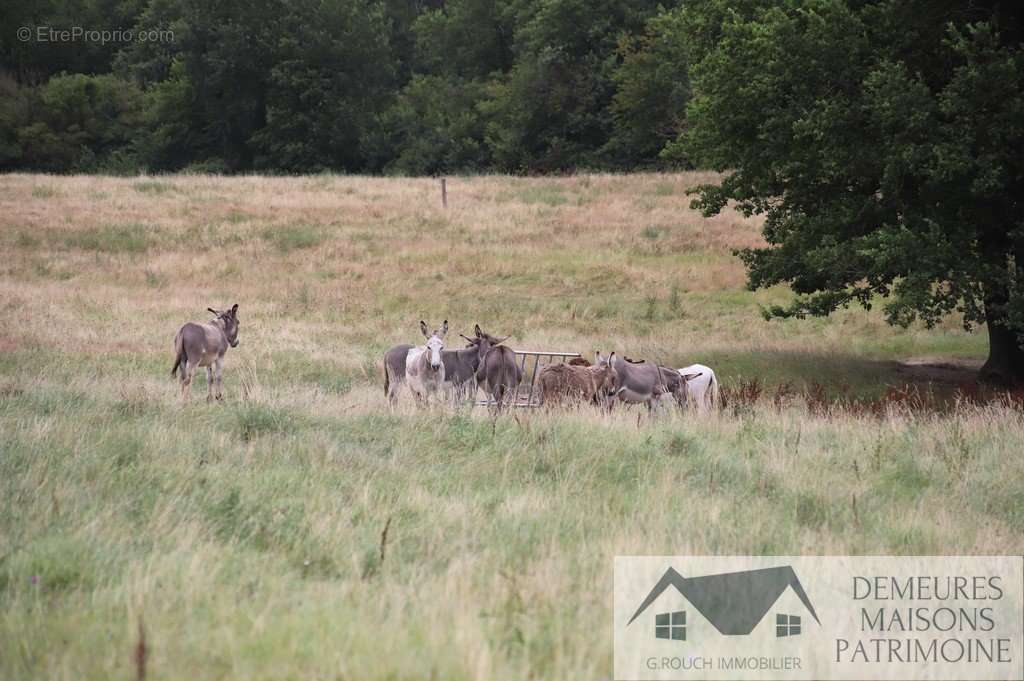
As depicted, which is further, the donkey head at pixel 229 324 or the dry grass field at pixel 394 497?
the donkey head at pixel 229 324

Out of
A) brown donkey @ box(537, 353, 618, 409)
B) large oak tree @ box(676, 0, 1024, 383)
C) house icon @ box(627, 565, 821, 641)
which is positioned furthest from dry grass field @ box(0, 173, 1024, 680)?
large oak tree @ box(676, 0, 1024, 383)

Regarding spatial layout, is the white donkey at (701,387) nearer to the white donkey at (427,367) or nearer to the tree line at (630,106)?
the tree line at (630,106)

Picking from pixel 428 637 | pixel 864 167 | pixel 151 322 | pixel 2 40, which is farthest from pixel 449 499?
pixel 2 40

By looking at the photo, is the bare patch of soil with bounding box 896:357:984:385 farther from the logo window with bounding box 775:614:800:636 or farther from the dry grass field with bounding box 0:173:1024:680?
the logo window with bounding box 775:614:800:636

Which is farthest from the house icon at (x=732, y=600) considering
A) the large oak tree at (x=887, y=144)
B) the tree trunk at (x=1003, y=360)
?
the tree trunk at (x=1003, y=360)

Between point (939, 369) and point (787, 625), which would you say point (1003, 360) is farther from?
point (787, 625)

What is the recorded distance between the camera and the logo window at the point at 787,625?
21.3 ft

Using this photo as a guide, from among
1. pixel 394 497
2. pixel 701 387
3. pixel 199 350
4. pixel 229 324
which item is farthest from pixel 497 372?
pixel 394 497

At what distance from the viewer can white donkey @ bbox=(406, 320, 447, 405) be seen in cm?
1694

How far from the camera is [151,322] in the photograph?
2823cm

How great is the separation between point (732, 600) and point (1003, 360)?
58.5 feet

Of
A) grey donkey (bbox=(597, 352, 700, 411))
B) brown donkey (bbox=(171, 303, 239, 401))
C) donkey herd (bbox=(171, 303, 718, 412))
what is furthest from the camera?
brown donkey (bbox=(171, 303, 239, 401))

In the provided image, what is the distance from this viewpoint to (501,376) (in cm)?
1772

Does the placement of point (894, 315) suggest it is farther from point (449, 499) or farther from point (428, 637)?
point (428, 637)
